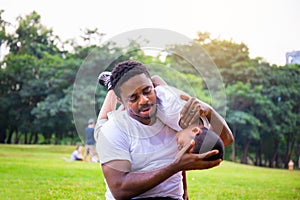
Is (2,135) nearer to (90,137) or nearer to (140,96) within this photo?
(90,137)

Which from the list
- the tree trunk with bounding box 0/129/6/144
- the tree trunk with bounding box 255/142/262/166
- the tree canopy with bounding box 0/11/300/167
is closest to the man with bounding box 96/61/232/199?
the tree canopy with bounding box 0/11/300/167

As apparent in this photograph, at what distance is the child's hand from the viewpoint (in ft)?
6.31

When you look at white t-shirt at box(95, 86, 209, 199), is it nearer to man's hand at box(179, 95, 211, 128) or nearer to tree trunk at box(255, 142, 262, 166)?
man's hand at box(179, 95, 211, 128)

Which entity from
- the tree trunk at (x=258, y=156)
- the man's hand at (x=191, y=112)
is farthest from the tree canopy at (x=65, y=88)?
the man's hand at (x=191, y=112)

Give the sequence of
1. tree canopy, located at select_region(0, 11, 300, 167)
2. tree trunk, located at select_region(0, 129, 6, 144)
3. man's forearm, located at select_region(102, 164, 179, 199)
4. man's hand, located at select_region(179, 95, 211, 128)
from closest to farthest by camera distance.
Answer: man's hand, located at select_region(179, 95, 211, 128), man's forearm, located at select_region(102, 164, 179, 199), tree canopy, located at select_region(0, 11, 300, 167), tree trunk, located at select_region(0, 129, 6, 144)

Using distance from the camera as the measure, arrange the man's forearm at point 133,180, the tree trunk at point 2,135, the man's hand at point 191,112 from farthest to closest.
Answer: the tree trunk at point 2,135 < the man's forearm at point 133,180 < the man's hand at point 191,112

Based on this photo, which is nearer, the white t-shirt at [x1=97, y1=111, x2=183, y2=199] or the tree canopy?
the white t-shirt at [x1=97, y1=111, x2=183, y2=199]

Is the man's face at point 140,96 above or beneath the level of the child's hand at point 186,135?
above

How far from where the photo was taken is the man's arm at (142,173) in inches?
75.4

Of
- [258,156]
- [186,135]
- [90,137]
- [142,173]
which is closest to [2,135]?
[258,156]

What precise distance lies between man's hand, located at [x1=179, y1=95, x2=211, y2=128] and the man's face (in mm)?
125

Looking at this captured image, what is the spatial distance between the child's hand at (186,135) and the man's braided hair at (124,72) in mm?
268

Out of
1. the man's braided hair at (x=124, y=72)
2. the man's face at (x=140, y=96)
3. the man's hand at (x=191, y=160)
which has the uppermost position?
the man's braided hair at (x=124, y=72)

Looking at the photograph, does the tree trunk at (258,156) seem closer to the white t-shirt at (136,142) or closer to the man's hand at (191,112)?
the white t-shirt at (136,142)
